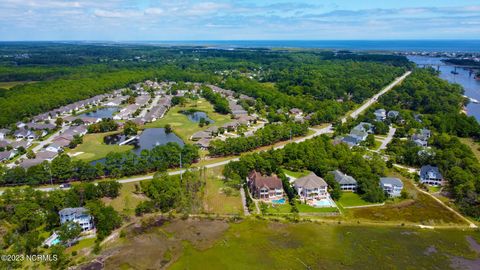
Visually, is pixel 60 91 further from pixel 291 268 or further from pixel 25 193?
pixel 291 268

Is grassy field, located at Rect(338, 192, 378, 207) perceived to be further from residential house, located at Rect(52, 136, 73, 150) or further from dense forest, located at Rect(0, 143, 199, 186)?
residential house, located at Rect(52, 136, 73, 150)

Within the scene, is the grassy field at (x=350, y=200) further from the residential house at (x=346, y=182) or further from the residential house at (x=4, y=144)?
the residential house at (x=4, y=144)

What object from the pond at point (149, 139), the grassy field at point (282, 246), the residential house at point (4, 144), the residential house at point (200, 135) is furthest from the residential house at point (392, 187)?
the residential house at point (4, 144)

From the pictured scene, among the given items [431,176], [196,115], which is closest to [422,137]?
[431,176]

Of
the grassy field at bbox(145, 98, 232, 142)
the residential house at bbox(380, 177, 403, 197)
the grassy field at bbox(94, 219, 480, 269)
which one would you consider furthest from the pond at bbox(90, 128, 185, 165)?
the residential house at bbox(380, 177, 403, 197)

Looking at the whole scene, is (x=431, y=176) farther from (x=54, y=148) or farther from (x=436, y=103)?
(x=54, y=148)

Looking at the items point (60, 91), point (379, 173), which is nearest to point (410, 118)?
point (379, 173)
